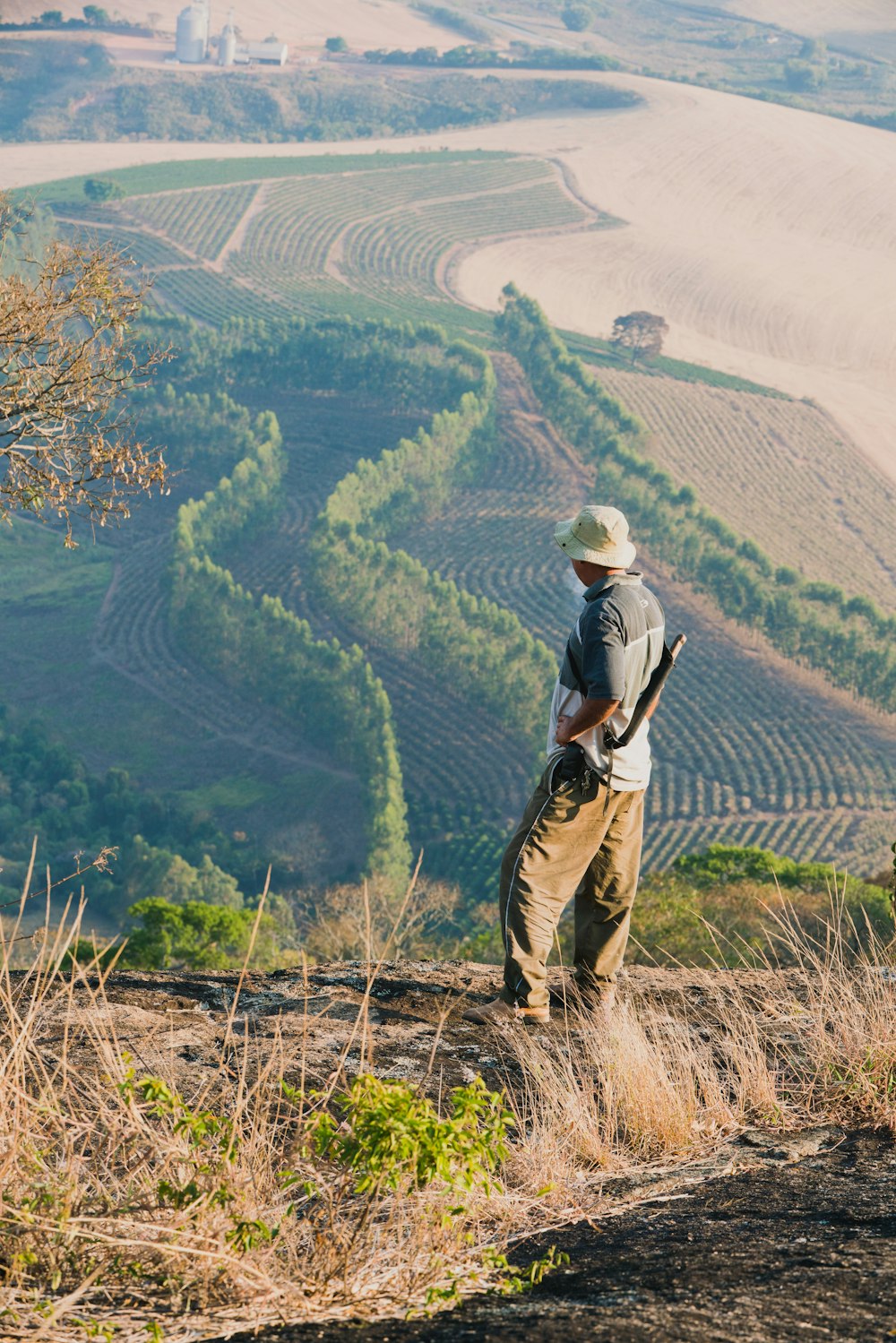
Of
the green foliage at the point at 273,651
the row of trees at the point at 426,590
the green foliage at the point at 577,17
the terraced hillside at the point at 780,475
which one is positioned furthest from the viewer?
the green foliage at the point at 577,17

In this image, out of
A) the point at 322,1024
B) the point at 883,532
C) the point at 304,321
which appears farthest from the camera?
the point at 304,321

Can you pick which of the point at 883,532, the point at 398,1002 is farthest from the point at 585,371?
the point at 398,1002

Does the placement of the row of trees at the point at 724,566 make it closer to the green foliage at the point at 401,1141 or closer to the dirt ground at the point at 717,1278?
the dirt ground at the point at 717,1278

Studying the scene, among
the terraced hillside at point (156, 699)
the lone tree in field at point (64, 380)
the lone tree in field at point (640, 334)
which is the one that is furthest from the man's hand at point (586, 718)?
the lone tree in field at point (640, 334)

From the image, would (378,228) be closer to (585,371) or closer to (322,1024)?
(585,371)

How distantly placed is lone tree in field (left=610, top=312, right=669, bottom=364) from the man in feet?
338

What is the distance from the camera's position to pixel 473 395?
301 feet

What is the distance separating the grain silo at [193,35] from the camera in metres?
165

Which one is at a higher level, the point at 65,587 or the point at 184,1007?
the point at 184,1007

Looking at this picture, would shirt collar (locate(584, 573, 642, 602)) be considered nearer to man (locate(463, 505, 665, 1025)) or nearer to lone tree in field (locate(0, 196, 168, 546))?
man (locate(463, 505, 665, 1025))

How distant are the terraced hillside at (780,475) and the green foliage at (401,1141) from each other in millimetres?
73551

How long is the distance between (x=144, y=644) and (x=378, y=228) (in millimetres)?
70407

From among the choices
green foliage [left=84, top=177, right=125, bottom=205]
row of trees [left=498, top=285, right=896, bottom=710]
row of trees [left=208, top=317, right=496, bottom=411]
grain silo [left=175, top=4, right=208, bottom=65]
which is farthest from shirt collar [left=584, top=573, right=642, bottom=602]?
grain silo [left=175, top=4, right=208, bottom=65]

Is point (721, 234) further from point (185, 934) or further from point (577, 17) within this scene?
point (185, 934)
